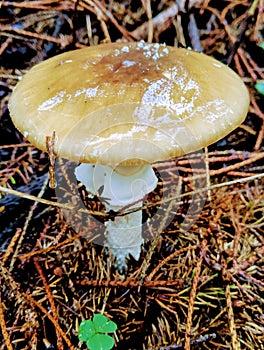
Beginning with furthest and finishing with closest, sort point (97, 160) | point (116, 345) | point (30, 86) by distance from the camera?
point (116, 345) → point (30, 86) → point (97, 160)

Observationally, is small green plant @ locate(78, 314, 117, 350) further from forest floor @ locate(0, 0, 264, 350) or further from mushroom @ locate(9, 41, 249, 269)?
mushroom @ locate(9, 41, 249, 269)

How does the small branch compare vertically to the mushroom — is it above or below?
below

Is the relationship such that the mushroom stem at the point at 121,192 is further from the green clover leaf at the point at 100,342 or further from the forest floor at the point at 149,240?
the green clover leaf at the point at 100,342

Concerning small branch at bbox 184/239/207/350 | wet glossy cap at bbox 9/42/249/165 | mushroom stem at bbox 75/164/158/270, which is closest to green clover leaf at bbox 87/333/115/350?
small branch at bbox 184/239/207/350

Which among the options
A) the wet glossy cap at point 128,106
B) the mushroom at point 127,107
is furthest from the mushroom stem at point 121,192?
the wet glossy cap at point 128,106

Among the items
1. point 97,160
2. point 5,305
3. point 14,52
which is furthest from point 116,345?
point 14,52

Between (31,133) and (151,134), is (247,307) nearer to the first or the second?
(151,134)

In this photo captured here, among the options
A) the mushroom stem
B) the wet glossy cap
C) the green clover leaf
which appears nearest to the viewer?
the wet glossy cap
